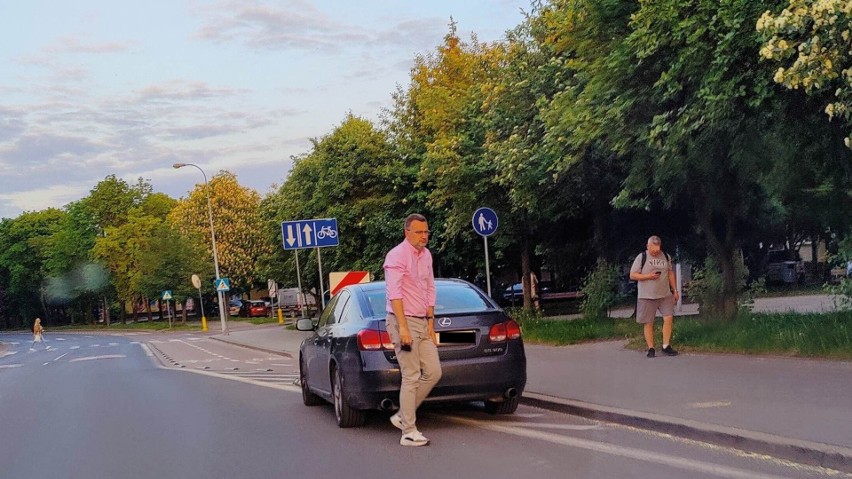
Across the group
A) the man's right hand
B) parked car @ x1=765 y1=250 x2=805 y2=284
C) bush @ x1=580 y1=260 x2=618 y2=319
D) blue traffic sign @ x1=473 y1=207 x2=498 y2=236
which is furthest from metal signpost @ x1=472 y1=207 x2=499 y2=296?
parked car @ x1=765 y1=250 x2=805 y2=284

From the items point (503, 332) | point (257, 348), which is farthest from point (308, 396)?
point (257, 348)

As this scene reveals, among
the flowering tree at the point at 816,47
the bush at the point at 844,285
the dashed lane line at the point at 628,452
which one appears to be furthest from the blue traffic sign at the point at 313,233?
the flowering tree at the point at 816,47

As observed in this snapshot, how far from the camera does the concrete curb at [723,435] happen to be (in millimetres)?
6135

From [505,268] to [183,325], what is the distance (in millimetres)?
39312

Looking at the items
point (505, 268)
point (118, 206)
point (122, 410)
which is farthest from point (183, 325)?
point (122, 410)

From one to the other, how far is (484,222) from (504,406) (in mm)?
8365

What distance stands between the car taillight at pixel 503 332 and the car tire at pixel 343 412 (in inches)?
58.2

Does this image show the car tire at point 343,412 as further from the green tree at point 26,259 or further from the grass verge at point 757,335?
the green tree at point 26,259

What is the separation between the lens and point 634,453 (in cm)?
700

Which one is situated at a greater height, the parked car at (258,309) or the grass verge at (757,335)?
the grass verge at (757,335)

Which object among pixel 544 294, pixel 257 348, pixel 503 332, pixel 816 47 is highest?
pixel 816 47

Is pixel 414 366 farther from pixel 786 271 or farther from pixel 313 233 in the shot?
pixel 786 271

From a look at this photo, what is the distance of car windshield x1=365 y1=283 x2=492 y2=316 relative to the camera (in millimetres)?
9055

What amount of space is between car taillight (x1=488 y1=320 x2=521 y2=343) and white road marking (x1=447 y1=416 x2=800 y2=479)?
0.81 meters
